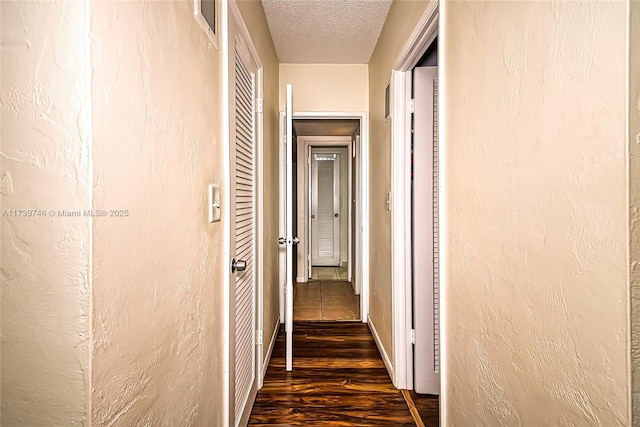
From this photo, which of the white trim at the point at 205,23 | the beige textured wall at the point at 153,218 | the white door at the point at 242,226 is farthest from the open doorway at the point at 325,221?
the beige textured wall at the point at 153,218

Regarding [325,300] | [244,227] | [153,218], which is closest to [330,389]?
[244,227]

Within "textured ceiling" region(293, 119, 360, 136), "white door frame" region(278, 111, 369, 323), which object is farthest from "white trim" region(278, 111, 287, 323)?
"textured ceiling" region(293, 119, 360, 136)

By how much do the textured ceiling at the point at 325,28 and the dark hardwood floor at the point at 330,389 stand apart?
248cm

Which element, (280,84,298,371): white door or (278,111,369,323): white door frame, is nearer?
(280,84,298,371): white door

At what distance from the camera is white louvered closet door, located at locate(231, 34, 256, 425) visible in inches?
75.0

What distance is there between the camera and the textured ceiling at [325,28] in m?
2.66

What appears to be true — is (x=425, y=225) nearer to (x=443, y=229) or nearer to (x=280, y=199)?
(x=443, y=229)

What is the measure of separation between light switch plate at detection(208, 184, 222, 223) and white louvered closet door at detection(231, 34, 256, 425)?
0.22 m

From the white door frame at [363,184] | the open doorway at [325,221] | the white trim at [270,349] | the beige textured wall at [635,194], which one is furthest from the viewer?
the open doorway at [325,221]

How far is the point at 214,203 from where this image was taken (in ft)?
4.73

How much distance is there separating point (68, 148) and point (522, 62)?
0.99 metres

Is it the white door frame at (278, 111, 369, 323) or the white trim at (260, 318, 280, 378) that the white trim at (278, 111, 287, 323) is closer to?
the white door frame at (278, 111, 369, 323)

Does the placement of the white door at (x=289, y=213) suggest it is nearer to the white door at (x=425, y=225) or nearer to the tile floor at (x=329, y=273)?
the white door at (x=425, y=225)

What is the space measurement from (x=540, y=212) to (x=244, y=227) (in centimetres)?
151
